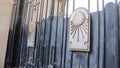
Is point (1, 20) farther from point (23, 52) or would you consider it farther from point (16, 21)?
point (23, 52)

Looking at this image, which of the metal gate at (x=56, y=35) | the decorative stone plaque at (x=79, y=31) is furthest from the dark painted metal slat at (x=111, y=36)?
the decorative stone plaque at (x=79, y=31)

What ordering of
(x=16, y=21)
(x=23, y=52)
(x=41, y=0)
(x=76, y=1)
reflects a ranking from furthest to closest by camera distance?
(x=16, y=21), (x=23, y=52), (x=41, y=0), (x=76, y=1)

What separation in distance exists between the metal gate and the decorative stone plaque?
2 centimetres

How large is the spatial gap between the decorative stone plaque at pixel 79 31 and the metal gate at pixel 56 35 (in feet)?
0.07

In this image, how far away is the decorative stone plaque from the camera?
760mm

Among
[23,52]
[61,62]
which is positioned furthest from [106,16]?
[23,52]

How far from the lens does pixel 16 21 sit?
160 cm

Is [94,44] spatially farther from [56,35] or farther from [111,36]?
[56,35]

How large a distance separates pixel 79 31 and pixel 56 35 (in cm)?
22

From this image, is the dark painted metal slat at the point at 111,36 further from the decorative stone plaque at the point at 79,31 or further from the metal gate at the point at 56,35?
the decorative stone plaque at the point at 79,31

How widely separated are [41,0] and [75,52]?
23.0 inches

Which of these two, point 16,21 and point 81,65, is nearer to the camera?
point 81,65

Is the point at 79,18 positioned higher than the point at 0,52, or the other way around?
the point at 79,18

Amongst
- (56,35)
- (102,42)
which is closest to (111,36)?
(102,42)
